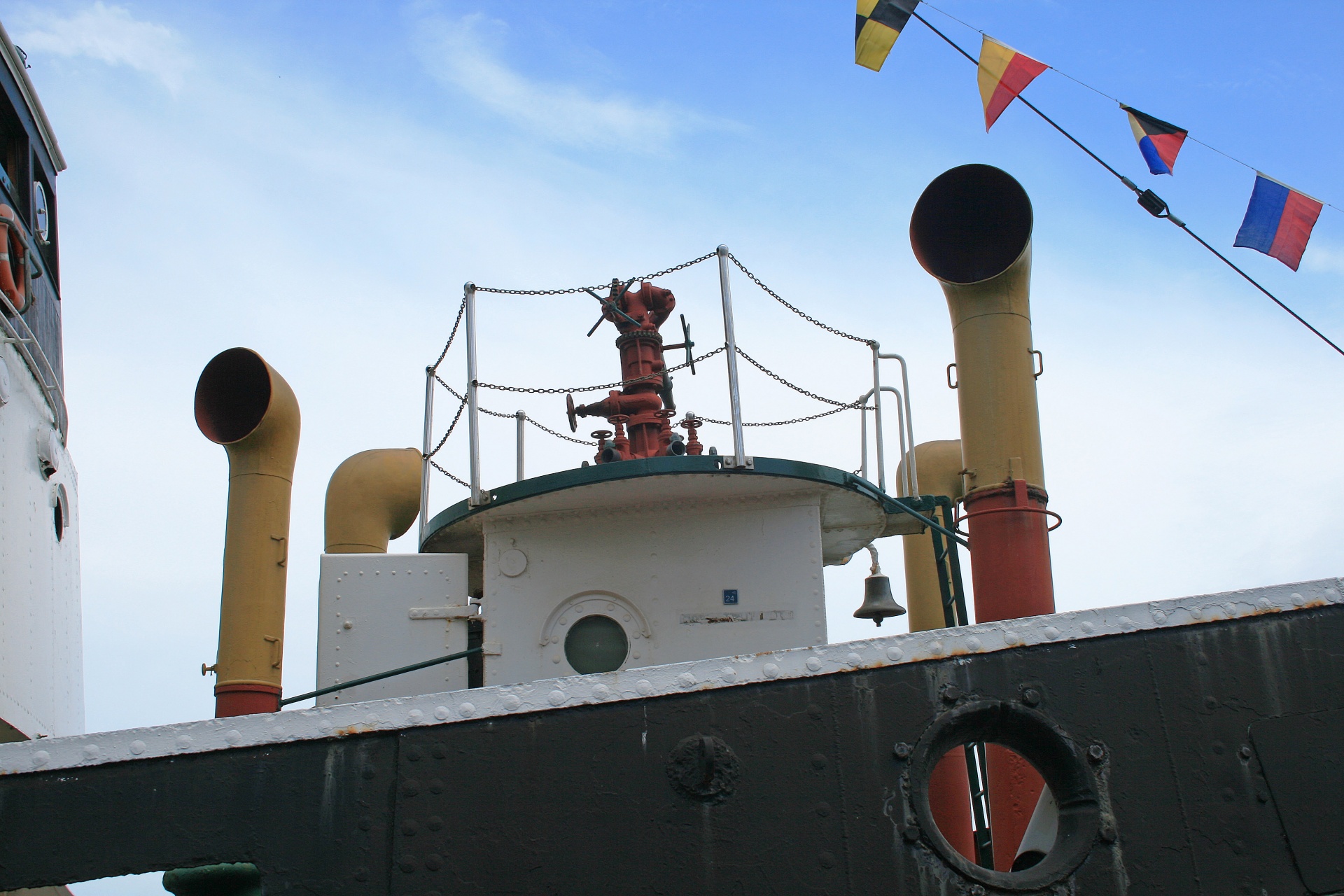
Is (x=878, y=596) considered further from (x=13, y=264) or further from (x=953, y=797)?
(x=13, y=264)

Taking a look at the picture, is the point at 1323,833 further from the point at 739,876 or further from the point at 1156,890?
the point at 739,876

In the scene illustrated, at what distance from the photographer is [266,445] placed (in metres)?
9.24

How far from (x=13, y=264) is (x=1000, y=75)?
23.4 feet

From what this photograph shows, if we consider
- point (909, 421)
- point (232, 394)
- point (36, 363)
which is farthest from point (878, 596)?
point (36, 363)

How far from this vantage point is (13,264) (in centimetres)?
725

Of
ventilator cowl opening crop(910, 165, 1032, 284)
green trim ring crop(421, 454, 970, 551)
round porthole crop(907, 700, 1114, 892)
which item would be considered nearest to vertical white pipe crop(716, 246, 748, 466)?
green trim ring crop(421, 454, 970, 551)

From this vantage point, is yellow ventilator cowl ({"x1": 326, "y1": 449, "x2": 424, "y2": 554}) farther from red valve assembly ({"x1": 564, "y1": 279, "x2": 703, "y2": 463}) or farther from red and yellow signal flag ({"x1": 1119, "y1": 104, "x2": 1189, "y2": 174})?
red and yellow signal flag ({"x1": 1119, "y1": 104, "x2": 1189, "y2": 174})

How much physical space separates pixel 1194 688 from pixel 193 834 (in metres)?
3.45

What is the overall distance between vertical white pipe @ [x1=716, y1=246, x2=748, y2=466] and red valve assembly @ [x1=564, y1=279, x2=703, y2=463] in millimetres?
1371

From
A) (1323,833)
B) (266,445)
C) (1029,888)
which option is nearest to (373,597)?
(266,445)

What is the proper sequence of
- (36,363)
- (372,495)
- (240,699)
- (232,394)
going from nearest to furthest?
1. (36,363)
2. (240,699)
3. (232,394)
4. (372,495)

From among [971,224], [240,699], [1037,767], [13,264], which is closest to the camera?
[1037,767]

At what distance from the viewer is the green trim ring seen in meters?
7.36

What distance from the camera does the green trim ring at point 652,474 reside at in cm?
736
